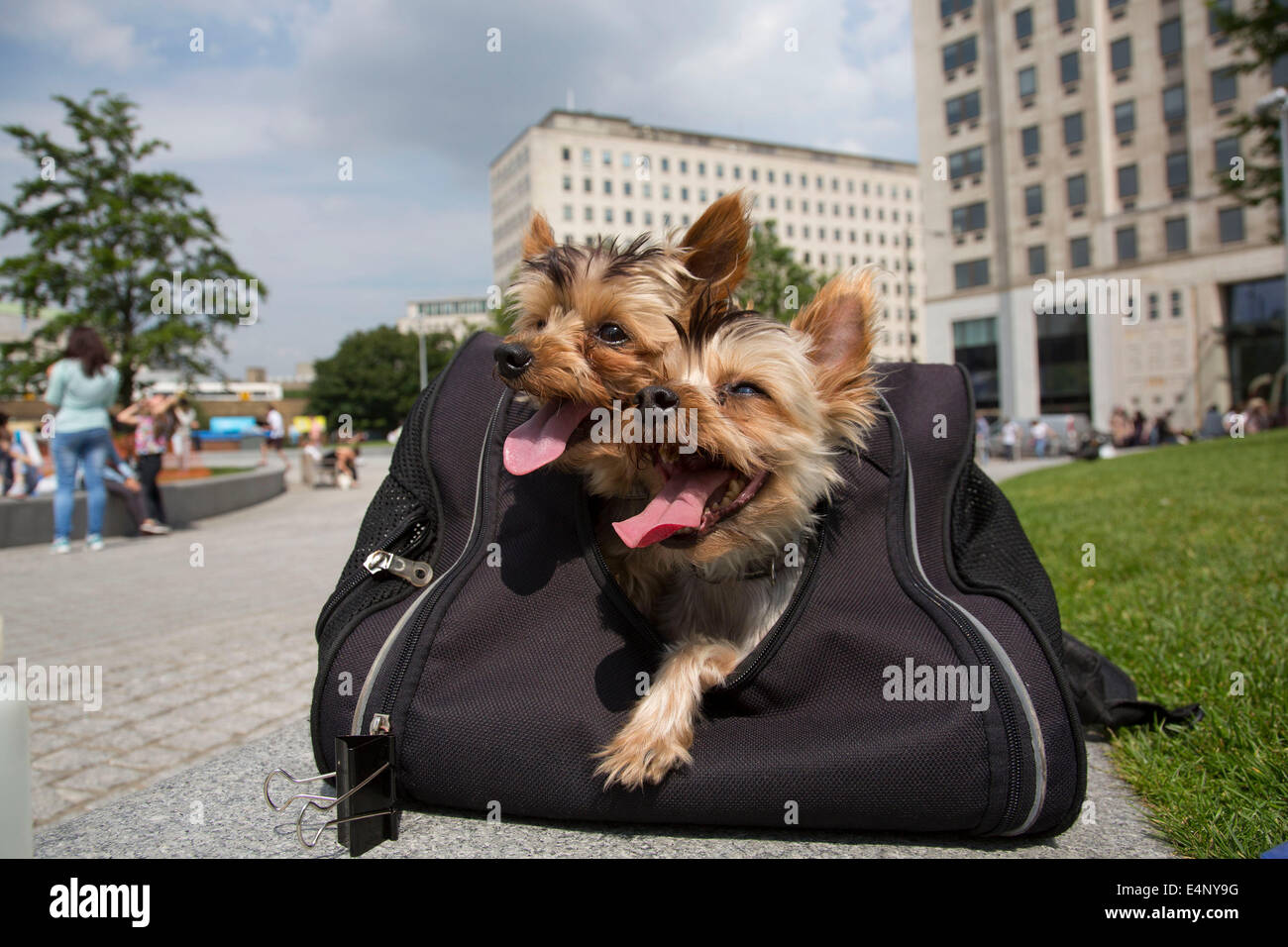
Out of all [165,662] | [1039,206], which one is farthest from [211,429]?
[165,662]

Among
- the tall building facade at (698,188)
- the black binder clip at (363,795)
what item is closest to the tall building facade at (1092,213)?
the tall building facade at (698,188)

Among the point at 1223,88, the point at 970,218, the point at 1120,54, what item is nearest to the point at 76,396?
the point at 1223,88

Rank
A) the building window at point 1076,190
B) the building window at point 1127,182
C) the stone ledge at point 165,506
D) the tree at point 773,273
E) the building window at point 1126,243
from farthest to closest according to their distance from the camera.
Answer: the building window at point 1076,190 → the building window at point 1127,182 → the building window at point 1126,243 → the tree at point 773,273 → the stone ledge at point 165,506

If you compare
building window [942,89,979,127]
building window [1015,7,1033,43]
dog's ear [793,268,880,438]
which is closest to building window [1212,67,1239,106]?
building window [1015,7,1033,43]

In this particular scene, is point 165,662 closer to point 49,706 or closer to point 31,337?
point 49,706

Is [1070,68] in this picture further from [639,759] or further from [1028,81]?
[639,759]

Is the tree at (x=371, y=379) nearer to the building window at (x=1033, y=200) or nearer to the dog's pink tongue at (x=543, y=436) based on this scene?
the building window at (x=1033, y=200)
